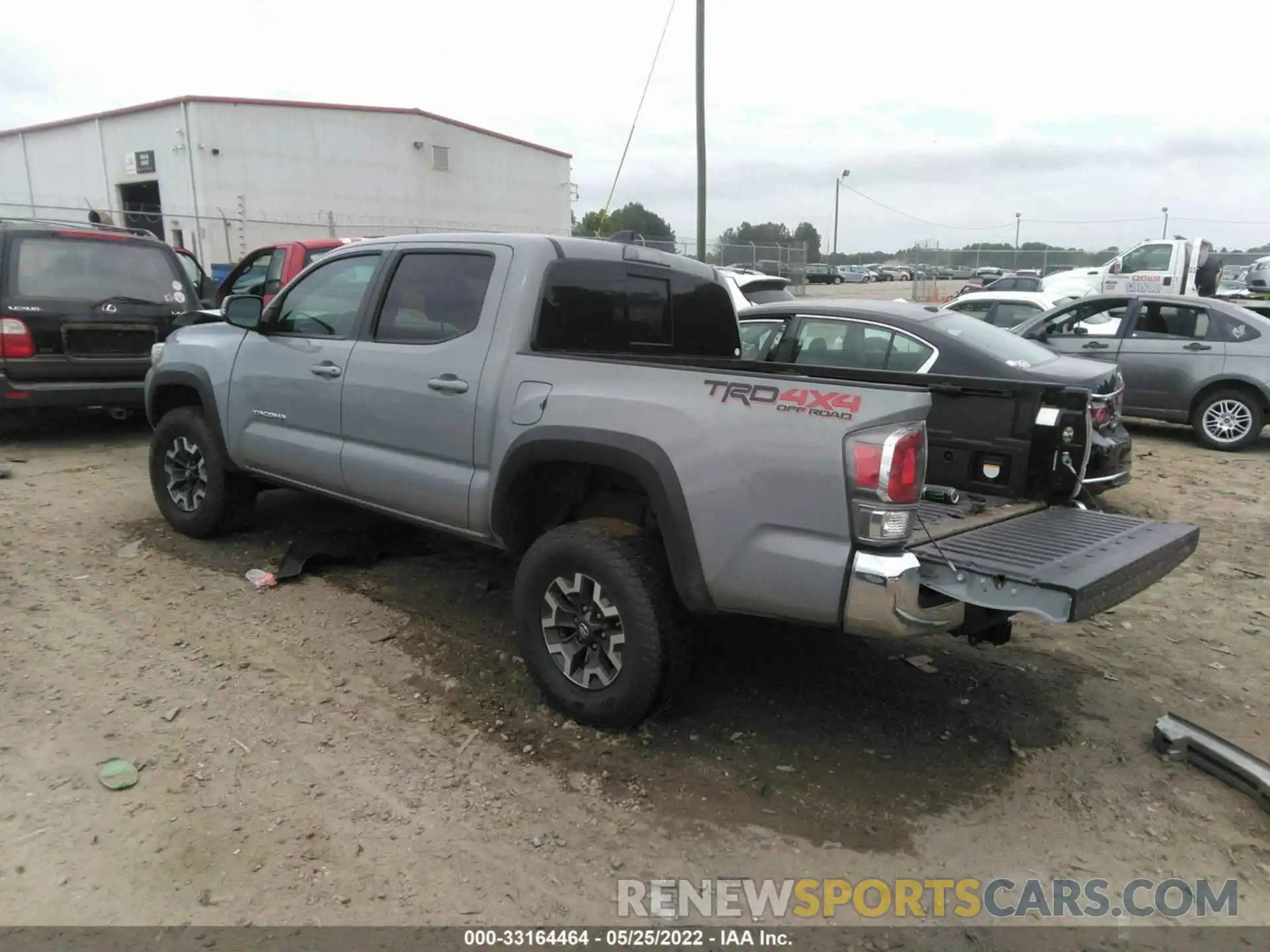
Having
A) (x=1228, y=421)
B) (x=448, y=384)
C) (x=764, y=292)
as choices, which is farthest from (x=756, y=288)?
(x=448, y=384)

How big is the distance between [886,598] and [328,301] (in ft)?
11.2

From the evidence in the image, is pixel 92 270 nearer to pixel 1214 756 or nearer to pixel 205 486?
pixel 205 486

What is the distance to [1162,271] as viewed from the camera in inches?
794

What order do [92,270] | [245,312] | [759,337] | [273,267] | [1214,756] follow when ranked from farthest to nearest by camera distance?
[273,267]
[92,270]
[759,337]
[245,312]
[1214,756]

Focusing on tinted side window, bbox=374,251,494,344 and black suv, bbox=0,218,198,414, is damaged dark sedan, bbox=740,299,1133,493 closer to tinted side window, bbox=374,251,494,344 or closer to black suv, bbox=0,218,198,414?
tinted side window, bbox=374,251,494,344

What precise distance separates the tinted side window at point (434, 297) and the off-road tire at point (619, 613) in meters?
1.16

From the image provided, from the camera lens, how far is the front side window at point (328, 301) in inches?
181

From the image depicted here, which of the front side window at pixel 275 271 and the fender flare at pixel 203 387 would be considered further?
the front side window at pixel 275 271

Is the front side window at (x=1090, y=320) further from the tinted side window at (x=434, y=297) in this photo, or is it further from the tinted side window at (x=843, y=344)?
the tinted side window at (x=434, y=297)

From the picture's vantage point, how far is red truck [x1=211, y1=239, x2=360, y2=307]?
32.0 ft

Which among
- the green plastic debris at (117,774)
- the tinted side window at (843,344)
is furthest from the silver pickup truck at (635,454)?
the tinted side window at (843,344)

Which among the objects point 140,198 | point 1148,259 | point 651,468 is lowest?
point 651,468

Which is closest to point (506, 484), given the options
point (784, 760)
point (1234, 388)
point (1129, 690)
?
point (784, 760)

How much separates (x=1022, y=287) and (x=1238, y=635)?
23.7 m
